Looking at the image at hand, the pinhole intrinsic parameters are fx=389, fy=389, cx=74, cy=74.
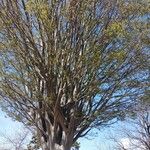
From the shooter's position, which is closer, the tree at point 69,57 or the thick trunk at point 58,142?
the tree at point 69,57

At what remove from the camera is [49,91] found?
12.9 metres

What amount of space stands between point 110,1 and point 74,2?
1.46 meters

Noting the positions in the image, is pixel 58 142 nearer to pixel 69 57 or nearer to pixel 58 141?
pixel 58 141

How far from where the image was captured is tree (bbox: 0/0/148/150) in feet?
40.0

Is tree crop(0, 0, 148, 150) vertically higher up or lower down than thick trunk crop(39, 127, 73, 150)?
higher up

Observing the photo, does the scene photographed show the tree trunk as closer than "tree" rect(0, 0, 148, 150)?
No

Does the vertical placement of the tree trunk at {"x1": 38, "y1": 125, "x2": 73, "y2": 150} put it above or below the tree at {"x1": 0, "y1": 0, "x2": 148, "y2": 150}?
below

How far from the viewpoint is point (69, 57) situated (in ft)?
41.4

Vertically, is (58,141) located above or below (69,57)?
below

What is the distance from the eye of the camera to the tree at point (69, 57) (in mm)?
12203

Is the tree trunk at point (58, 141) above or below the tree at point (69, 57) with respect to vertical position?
below

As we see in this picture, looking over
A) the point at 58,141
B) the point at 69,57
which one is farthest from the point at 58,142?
the point at 69,57

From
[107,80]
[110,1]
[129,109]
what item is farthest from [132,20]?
[129,109]

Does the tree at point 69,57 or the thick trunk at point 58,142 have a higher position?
the tree at point 69,57
